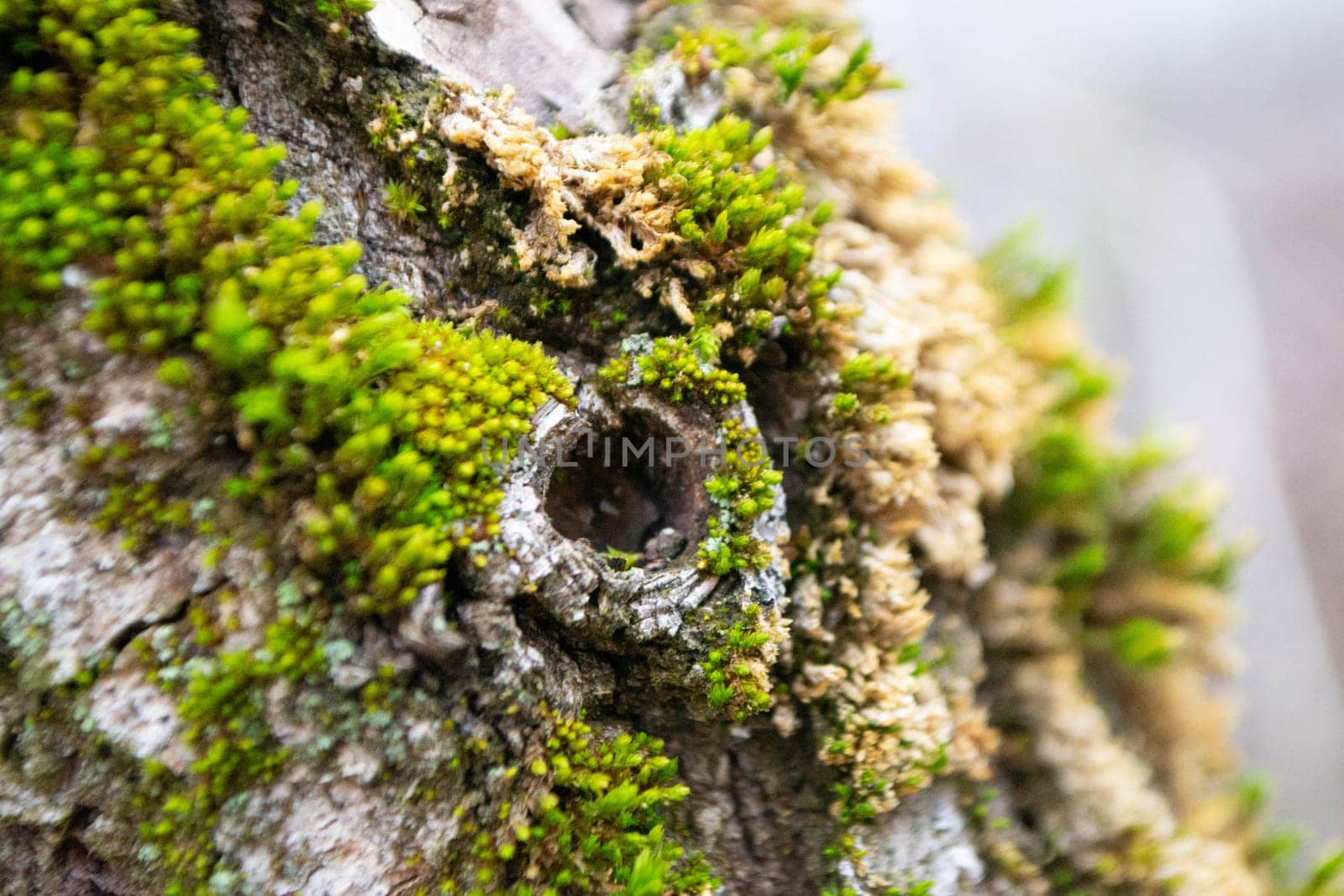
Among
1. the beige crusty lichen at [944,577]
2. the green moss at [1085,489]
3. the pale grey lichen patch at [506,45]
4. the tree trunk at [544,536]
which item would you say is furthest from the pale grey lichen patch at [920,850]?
the pale grey lichen patch at [506,45]

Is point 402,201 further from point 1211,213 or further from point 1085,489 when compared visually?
point 1211,213

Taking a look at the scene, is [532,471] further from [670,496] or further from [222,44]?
[222,44]

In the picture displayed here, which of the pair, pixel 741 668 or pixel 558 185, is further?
pixel 558 185

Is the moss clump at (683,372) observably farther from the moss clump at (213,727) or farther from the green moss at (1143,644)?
the green moss at (1143,644)

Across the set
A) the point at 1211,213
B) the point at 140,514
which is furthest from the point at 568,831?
the point at 1211,213

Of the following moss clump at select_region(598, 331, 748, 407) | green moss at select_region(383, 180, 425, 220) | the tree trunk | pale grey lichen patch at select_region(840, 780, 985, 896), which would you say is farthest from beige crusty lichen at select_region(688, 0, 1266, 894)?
green moss at select_region(383, 180, 425, 220)

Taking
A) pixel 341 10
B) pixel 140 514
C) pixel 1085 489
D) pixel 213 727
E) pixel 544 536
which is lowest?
pixel 213 727
